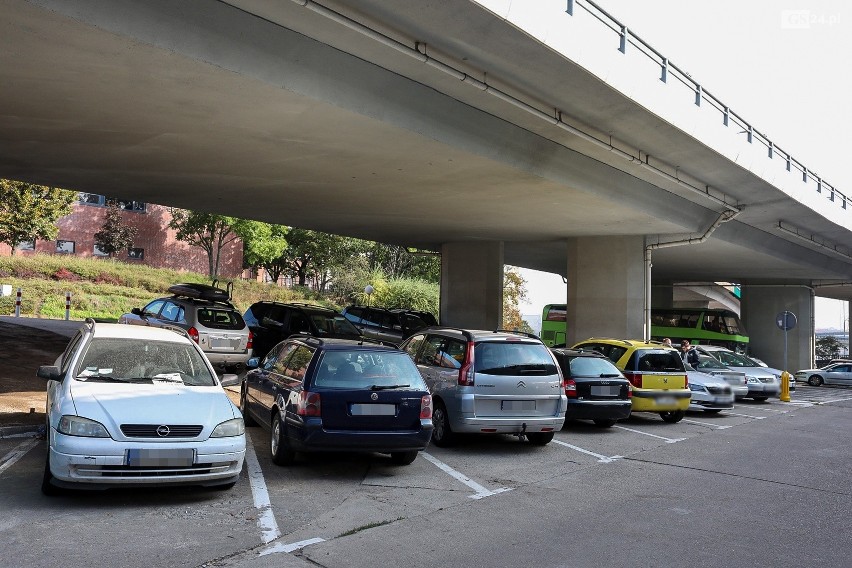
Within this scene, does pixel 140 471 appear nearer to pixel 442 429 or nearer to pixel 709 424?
pixel 442 429

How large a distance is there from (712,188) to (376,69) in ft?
40.5

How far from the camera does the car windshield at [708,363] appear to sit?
18.7 m

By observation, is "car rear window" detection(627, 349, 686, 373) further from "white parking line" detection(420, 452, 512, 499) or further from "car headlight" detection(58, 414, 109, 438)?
"car headlight" detection(58, 414, 109, 438)

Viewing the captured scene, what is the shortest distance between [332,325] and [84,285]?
826 inches

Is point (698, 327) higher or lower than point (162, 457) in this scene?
higher

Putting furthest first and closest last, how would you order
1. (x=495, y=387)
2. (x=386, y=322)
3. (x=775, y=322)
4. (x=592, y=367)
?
1. (x=775, y=322)
2. (x=386, y=322)
3. (x=592, y=367)
4. (x=495, y=387)

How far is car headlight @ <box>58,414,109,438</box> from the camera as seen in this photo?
20.5ft

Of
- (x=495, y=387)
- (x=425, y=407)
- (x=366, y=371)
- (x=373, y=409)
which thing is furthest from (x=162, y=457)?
(x=495, y=387)

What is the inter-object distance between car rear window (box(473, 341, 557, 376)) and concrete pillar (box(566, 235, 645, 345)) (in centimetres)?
1438

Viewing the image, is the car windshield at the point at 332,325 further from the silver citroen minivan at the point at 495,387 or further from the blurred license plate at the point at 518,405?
the blurred license plate at the point at 518,405

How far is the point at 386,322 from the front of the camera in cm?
2347

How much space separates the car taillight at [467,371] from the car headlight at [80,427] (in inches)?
193

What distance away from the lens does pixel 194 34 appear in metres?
9.24

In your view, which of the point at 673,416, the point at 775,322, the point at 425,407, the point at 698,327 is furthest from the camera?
the point at 775,322
